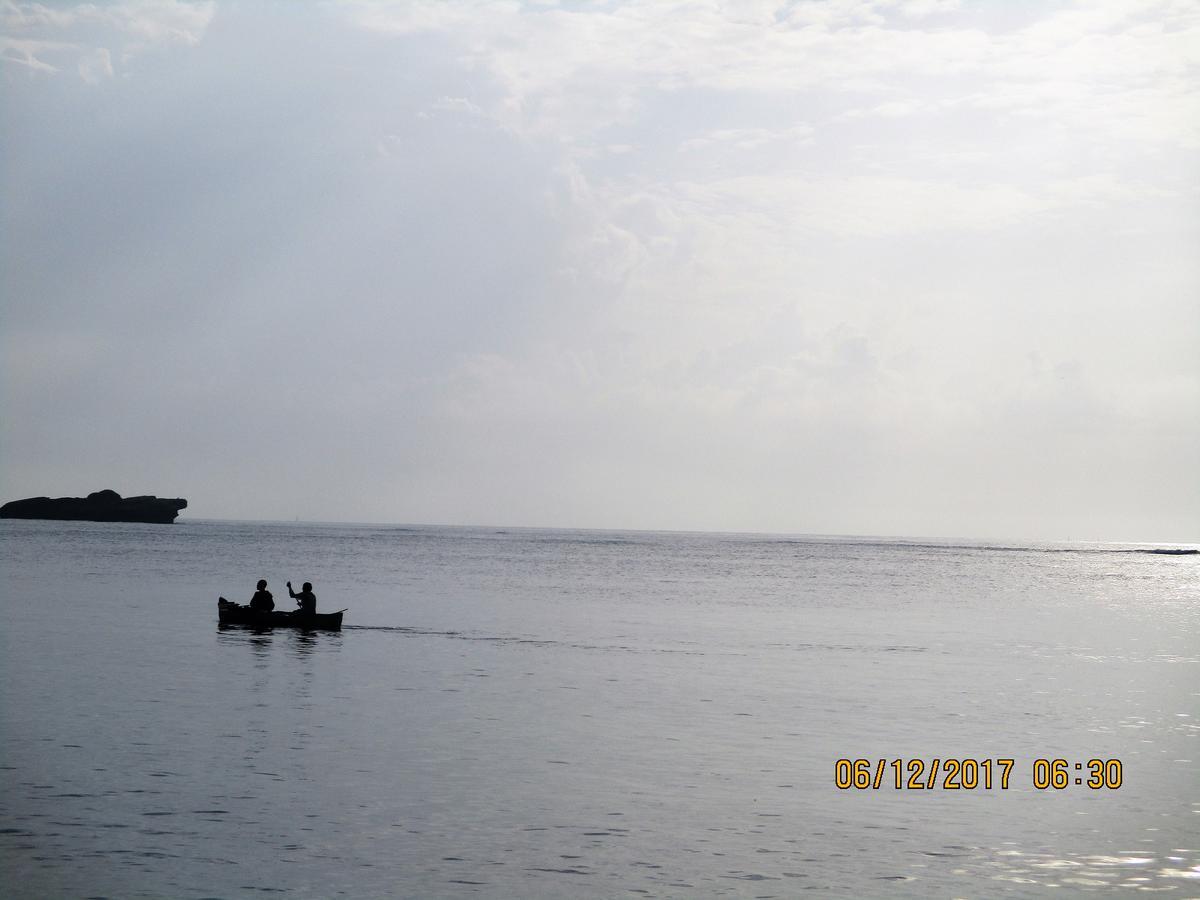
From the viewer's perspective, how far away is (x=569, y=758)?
23.9 meters

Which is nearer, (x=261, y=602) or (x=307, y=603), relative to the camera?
(x=261, y=602)

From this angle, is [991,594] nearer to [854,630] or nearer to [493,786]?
[854,630]

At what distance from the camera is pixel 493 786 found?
69.4 feet

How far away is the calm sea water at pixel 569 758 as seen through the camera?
16297 millimetres

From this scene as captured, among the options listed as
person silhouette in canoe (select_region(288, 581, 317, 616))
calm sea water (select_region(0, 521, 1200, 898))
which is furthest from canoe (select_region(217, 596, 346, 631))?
calm sea water (select_region(0, 521, 1200, 898))

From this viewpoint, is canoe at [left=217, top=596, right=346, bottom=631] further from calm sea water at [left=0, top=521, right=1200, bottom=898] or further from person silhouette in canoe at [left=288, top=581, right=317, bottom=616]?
calm sea water at [left=0, top=521, right=1200, bottom=898]

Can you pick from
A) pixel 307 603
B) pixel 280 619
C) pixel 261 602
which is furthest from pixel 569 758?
pixel 261 602

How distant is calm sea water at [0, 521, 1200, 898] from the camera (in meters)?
16.3

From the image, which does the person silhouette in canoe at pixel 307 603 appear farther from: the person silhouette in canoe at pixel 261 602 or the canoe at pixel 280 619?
the person silhouette in canoe at pixel 261 602

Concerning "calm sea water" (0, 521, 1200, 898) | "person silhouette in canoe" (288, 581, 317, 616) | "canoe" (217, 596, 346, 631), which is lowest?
"calm sea water" (0, 521, 1200, 898)

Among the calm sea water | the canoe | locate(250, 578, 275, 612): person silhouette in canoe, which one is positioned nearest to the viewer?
the calm sea water

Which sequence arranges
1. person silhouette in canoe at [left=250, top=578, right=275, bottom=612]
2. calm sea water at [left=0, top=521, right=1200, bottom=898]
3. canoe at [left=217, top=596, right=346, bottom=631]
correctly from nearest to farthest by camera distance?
calm sea water at [left=0, top=521, right=1200, bottom=898] → canoe at [left=217, top=596, right=346, bottom=631] → person silhouette in canoe at [left=250, top=578, right=275, bottom=612]

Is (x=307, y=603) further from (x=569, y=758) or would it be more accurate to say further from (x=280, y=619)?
(x=569, y=758)

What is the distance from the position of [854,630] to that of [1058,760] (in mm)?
33629
